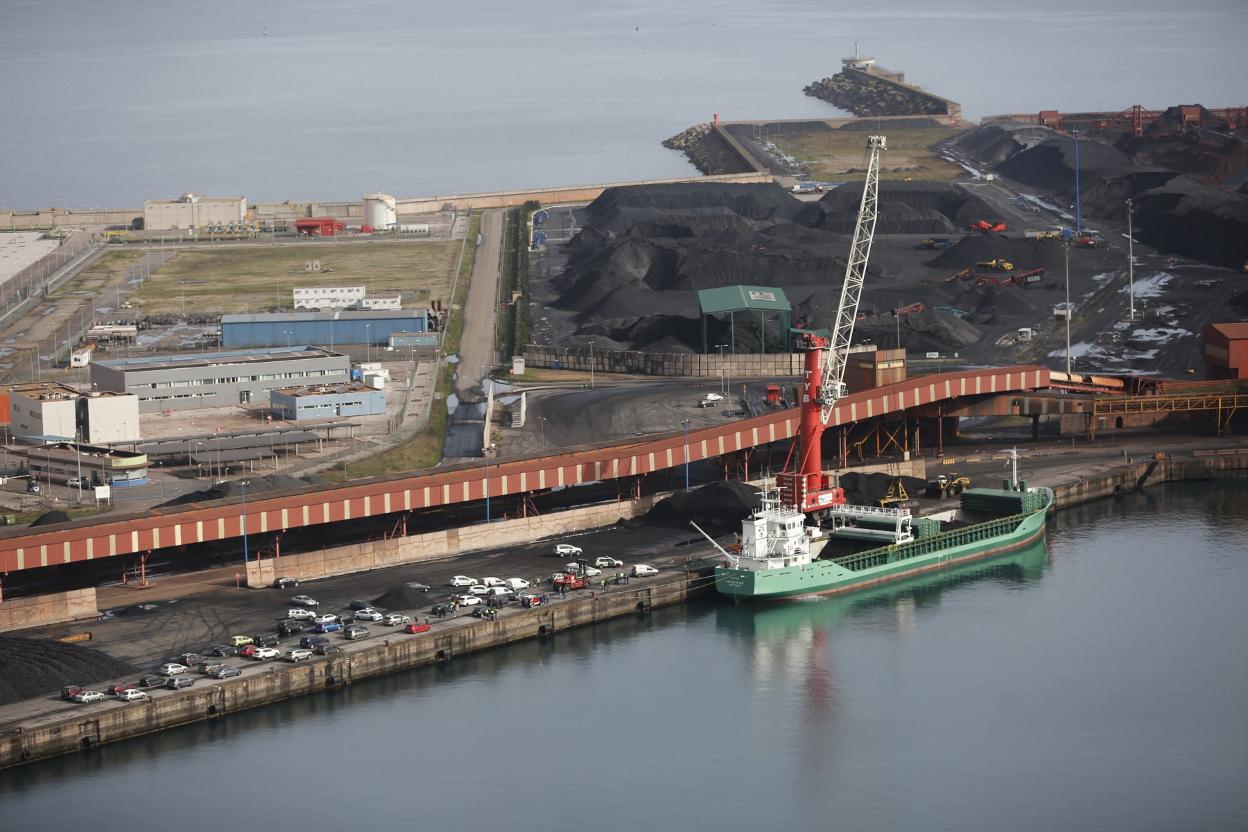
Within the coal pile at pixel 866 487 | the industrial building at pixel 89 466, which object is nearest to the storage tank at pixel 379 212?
the industrial building at pixel 89 466

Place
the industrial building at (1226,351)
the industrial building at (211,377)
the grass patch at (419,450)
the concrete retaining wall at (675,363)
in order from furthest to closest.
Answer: the concrete retaining wall at (675,363), the industrial building at (211,377), the industrial building at (1226,351), the grass patch at (419,450)

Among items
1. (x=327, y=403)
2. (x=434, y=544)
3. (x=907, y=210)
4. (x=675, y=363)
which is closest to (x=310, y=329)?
(x=327, y=403)

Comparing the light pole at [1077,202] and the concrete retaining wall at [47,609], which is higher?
the light pole at [1077,202]

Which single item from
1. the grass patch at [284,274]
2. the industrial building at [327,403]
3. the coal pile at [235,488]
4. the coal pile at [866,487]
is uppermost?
the grass patch at [284,274]

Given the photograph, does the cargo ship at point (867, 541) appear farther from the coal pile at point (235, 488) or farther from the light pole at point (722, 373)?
the light pole at point (722, 373)

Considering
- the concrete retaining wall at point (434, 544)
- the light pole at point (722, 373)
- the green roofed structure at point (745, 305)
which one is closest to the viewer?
the concrete retaining wall at point (434, 544)

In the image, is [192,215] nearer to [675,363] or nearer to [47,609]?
[675,363]
